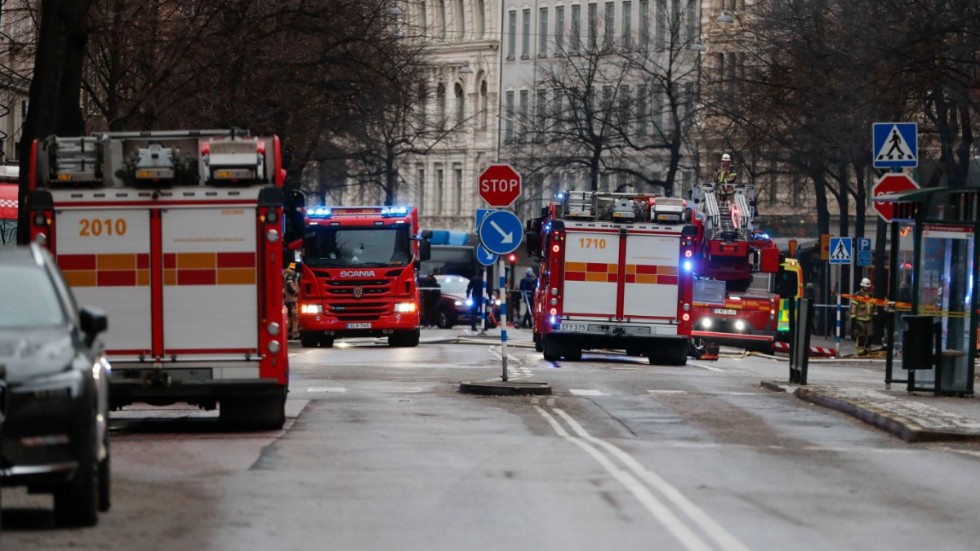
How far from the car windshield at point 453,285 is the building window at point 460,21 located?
43.1 m

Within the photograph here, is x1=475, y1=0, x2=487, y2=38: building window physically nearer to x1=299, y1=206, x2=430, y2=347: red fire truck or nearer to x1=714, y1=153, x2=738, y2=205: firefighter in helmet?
x1=714, y1=153, x2=738, y2=205: firefighter in helmet

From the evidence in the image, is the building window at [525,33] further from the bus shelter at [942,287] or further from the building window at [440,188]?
the bus shelter at [942,287]

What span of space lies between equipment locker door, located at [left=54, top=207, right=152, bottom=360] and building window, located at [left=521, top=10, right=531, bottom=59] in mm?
86809

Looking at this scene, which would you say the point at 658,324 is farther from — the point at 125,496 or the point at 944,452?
the point at 125,496

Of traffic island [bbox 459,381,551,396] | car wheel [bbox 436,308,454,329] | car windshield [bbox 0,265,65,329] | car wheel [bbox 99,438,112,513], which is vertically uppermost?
car windshield [bbox 0,265,65,329]

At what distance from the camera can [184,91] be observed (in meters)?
37.4

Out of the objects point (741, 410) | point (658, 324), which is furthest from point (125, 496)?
point (658, 324)

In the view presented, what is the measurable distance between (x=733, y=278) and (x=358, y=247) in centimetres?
974

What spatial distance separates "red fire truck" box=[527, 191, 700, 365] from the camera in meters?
35.1

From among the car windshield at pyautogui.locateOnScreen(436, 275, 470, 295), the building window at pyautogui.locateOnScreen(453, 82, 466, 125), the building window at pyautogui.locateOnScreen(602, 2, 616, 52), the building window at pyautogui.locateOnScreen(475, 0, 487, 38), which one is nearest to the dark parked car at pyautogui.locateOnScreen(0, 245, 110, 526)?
the car windshield at pyautogui.locateOnScreen(436, 275, 470, 295)

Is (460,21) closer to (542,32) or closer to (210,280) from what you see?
(542,32)

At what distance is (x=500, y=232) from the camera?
26.7 metres

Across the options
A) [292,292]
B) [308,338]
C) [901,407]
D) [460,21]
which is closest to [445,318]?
[292,292]

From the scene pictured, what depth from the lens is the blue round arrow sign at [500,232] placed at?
2658cm
